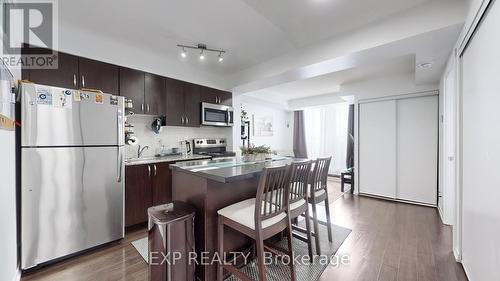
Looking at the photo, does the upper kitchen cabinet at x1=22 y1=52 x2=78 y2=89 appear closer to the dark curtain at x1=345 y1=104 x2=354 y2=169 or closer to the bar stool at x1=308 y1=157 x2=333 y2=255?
the bar stool at x1=308 y1=157 x2=333 y2=255

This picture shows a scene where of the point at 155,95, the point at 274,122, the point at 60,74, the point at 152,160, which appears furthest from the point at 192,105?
the point at 274,122

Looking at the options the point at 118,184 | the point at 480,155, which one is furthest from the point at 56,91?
the point at 480,155

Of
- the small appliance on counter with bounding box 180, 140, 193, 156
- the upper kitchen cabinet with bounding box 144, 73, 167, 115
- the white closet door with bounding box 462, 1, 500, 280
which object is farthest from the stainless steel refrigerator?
the white closet door with bounding box 462, 1, 500, 280

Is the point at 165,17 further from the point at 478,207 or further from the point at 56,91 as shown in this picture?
the point at 478,207

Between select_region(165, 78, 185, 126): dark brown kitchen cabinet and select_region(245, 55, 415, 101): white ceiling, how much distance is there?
2306mm

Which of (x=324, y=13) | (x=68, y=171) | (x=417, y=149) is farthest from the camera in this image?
(x=417, y=149)

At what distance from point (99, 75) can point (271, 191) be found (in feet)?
8.57

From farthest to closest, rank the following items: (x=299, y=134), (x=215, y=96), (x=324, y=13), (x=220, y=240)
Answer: (x=299, y=134) → (x=215, y=96) → (x=324, y=13) → (x=220, y=240)

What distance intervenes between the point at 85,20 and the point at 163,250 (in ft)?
8.66

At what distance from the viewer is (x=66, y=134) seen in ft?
6.31

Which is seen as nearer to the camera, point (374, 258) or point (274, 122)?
point (374, 258)

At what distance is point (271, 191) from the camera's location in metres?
1.41

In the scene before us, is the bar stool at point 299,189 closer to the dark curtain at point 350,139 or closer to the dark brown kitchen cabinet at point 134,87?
the dark brown kitchen cabinet at point 134,87

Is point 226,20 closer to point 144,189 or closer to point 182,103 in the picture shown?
point 182,103
